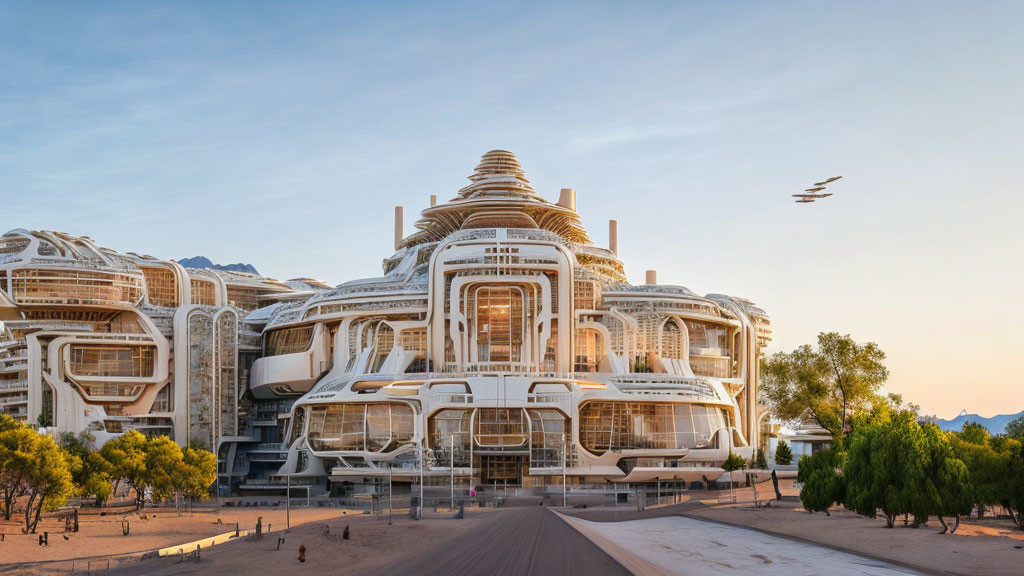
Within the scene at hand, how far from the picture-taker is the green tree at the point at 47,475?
2645 inches

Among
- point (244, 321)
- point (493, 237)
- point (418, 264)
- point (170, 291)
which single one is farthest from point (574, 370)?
point (170, 291)

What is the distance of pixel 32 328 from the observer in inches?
4289

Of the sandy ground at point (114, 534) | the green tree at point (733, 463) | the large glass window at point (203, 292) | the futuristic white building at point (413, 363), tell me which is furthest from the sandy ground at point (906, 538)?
the large glass window at point (203, 292)

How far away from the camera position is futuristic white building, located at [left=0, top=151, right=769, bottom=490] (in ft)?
324

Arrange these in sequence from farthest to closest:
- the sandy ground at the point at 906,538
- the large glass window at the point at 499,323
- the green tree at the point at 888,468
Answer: the large glass window at the point at 499,323 < the green tree at the point at 888,468 < the sandy ground at the point at 906,538

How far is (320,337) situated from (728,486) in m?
49.1

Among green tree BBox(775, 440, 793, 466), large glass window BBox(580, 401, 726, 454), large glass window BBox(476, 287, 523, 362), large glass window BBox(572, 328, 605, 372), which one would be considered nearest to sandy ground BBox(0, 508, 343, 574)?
→ large glass window BBox(580, 401, 726, 454)

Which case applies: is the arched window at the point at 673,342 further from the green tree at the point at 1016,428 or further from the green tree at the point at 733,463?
the green tree at the point at 1016,428

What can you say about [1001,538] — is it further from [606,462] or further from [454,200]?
[454,200]

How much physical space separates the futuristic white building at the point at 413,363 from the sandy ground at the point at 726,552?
86.4ft

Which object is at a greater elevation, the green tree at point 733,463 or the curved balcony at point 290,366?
the curved balcony at point 290,366

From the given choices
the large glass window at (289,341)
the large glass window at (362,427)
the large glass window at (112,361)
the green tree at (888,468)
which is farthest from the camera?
the large glass window at (289,341)

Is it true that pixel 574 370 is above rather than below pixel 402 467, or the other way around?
above

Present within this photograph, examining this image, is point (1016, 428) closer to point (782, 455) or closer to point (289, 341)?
point (782, 455)
